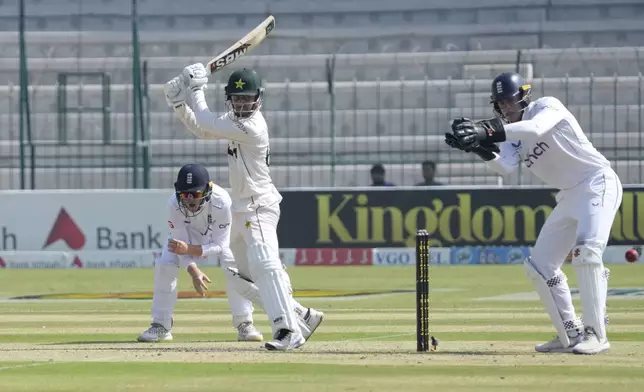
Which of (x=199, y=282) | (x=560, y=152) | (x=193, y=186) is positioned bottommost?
(x=199, y=282)

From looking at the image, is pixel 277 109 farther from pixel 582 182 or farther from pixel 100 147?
pixel 582 182

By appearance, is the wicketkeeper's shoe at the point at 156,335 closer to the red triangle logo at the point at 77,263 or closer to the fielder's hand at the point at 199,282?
the fielder's hand at the point at 199,282

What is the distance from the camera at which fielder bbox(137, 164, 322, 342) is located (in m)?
10.4

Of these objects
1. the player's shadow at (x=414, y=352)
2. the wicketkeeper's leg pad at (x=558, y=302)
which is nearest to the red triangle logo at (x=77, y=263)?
the player's shadow at (x=414, y=352)

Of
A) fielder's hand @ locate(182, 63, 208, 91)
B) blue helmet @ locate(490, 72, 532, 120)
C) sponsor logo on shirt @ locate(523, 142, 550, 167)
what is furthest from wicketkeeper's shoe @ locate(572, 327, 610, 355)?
fielder's hand @ locate(182, 63, 208, 91)

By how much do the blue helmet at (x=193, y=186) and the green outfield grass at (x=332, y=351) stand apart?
104cm

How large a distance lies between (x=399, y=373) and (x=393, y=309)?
242 inches

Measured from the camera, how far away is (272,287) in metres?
9.23

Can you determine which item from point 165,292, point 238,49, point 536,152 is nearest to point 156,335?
point 165,292

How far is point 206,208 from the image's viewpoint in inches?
423

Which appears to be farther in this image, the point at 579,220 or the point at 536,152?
the point at 536,152

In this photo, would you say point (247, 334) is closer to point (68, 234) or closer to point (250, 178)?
point (250, 178)

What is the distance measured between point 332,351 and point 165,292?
6.25 ft

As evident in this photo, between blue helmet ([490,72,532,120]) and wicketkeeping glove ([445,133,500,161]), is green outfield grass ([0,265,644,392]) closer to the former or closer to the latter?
wicketkeeping glove ([445,133,500,161])
